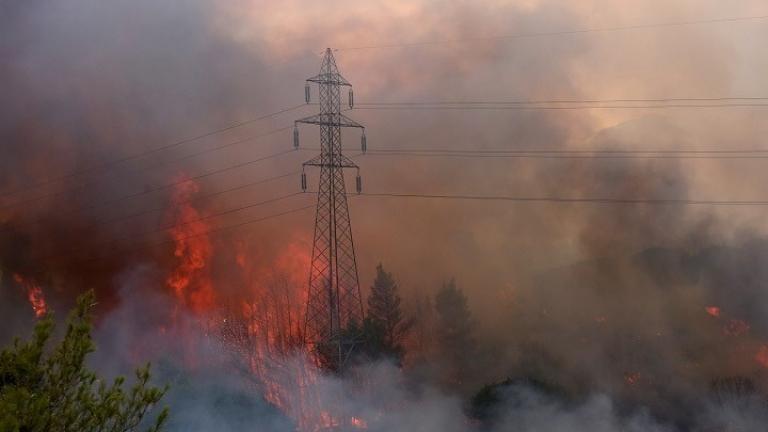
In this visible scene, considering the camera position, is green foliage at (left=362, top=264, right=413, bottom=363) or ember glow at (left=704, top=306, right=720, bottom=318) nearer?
ember glow at (left=704, top=306, right=720, bottom=318)

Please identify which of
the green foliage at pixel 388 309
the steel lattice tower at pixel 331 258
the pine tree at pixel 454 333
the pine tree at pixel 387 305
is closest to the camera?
the steel lattice tower at pixel 331 258

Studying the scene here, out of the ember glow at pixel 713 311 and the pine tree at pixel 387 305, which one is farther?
the pine tree at pixel 387 305

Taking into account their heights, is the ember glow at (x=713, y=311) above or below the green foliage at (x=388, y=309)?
below

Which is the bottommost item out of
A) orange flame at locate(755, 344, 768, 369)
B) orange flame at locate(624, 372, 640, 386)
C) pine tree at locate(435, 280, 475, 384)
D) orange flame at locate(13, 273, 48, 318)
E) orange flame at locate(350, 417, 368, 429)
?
orange flame at locate(350, 417, 368, 429)

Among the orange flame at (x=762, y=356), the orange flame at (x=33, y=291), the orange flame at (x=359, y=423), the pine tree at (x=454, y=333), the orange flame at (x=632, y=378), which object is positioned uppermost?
the orange flame at (x=33, y=291)

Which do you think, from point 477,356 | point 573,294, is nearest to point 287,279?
point 477,356

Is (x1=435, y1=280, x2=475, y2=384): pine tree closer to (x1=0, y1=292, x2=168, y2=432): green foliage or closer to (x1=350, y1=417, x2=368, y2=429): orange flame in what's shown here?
(x1=350, y1=417, x2=368, y2=429): orange flame

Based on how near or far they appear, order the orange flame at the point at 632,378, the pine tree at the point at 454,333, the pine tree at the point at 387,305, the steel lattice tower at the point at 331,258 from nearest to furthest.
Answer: the steel lattice tower at the point at 331,258, the orange flame at the point at 632,378, the pine tree at the point at 454,333, the pine tree at the point at 387,305

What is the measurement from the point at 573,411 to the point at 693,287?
19.9 metres

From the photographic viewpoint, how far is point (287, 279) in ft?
187

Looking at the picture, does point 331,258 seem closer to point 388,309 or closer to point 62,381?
point 388,309

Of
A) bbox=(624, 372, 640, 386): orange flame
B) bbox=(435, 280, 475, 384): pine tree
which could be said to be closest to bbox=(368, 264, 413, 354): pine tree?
bbox=(435, 280, 475, 384): pine tree

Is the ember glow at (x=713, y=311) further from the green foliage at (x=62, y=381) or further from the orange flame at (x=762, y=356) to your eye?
the green foliage at (x=62, y=381)

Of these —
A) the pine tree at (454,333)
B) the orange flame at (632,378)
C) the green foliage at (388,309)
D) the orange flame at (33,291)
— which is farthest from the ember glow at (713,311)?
the orange flame at (33,291)
